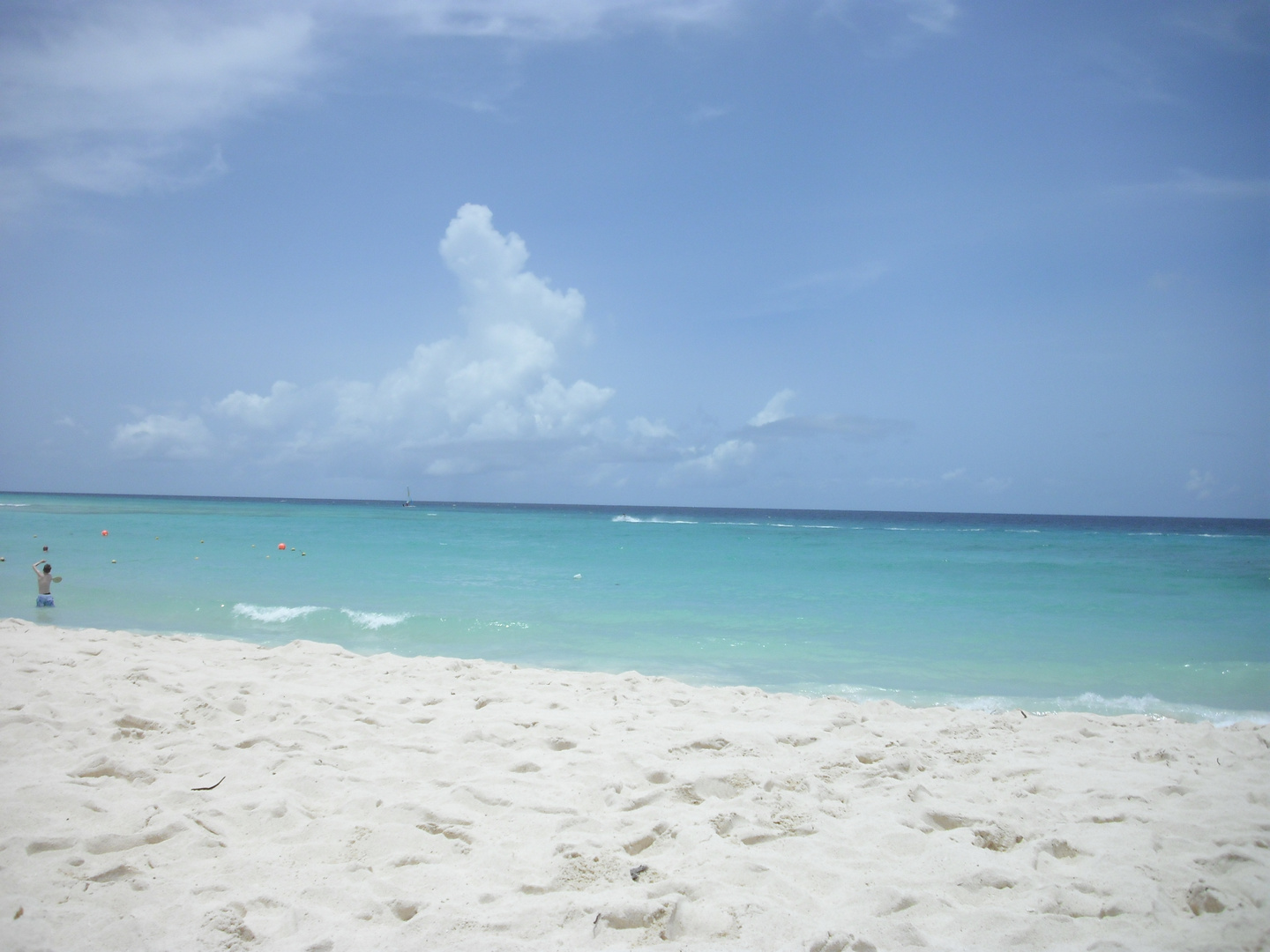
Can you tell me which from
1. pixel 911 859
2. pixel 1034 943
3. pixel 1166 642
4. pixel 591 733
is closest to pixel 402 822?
pixel 591 733

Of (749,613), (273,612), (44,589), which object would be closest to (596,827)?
(749,613)

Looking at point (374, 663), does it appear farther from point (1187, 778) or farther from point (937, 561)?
point (937, 561)

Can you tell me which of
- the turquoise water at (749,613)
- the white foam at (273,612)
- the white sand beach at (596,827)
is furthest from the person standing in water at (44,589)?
the white sand beach at (596,827)

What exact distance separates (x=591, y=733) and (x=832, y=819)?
6.73 feet

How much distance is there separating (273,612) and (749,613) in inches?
340

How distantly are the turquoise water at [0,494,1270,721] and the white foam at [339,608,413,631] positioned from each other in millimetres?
65

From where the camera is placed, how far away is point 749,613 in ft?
44.9

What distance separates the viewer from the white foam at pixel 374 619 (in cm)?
1159

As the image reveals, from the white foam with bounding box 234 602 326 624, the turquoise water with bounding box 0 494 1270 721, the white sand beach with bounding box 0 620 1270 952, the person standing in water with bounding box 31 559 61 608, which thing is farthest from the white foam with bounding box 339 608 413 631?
the white sand beach with bounding box 0 620 1270 952

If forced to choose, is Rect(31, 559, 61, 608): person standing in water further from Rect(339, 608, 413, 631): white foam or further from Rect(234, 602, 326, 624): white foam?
Rect(339, 608, 413, 631): white foam

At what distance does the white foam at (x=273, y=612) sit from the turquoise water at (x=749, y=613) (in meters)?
0.05

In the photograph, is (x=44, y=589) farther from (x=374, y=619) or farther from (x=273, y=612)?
(x=374, y=619)

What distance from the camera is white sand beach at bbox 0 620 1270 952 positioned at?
2877 mm

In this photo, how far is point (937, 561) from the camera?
25781mm
